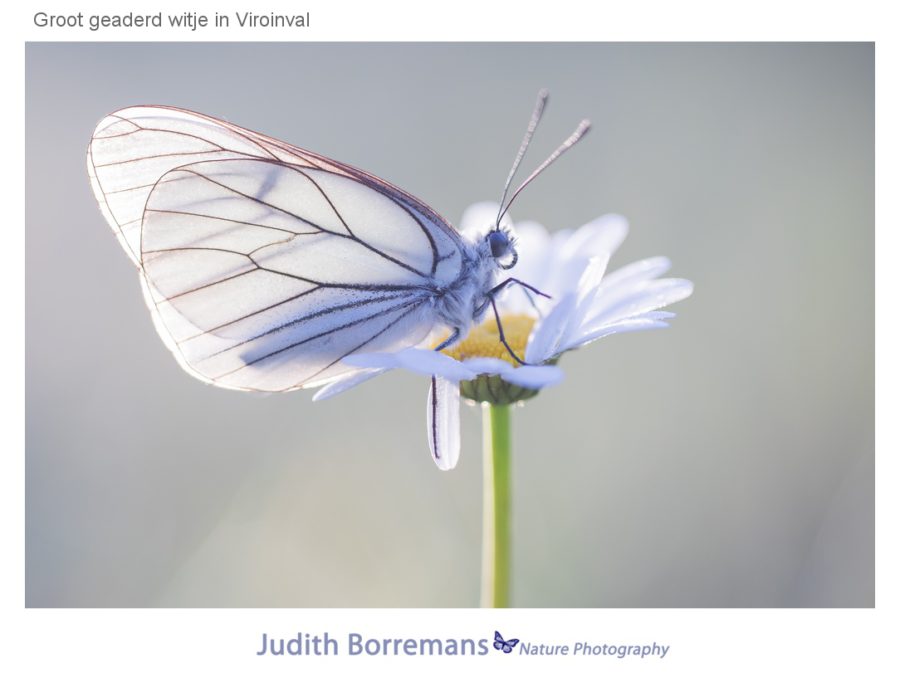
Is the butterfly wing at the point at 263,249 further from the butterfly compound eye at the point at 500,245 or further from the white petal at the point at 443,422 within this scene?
the white petal at the point at 443,422

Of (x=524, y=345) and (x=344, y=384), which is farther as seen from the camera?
(x=524, y=345)

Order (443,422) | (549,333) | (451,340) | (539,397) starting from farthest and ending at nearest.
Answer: (539,397), (451,340), (443,422), (549,333)

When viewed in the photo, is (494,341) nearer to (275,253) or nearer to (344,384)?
(344,384)

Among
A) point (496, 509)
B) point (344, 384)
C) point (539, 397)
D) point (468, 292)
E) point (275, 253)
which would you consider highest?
point (275, 253)

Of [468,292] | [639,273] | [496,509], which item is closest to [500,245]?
[468,292]

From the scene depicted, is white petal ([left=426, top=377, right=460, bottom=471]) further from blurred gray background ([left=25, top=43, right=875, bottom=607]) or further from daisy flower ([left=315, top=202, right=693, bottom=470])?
blurred gray background ([left=25, top=43, right=875, bottom=607])
